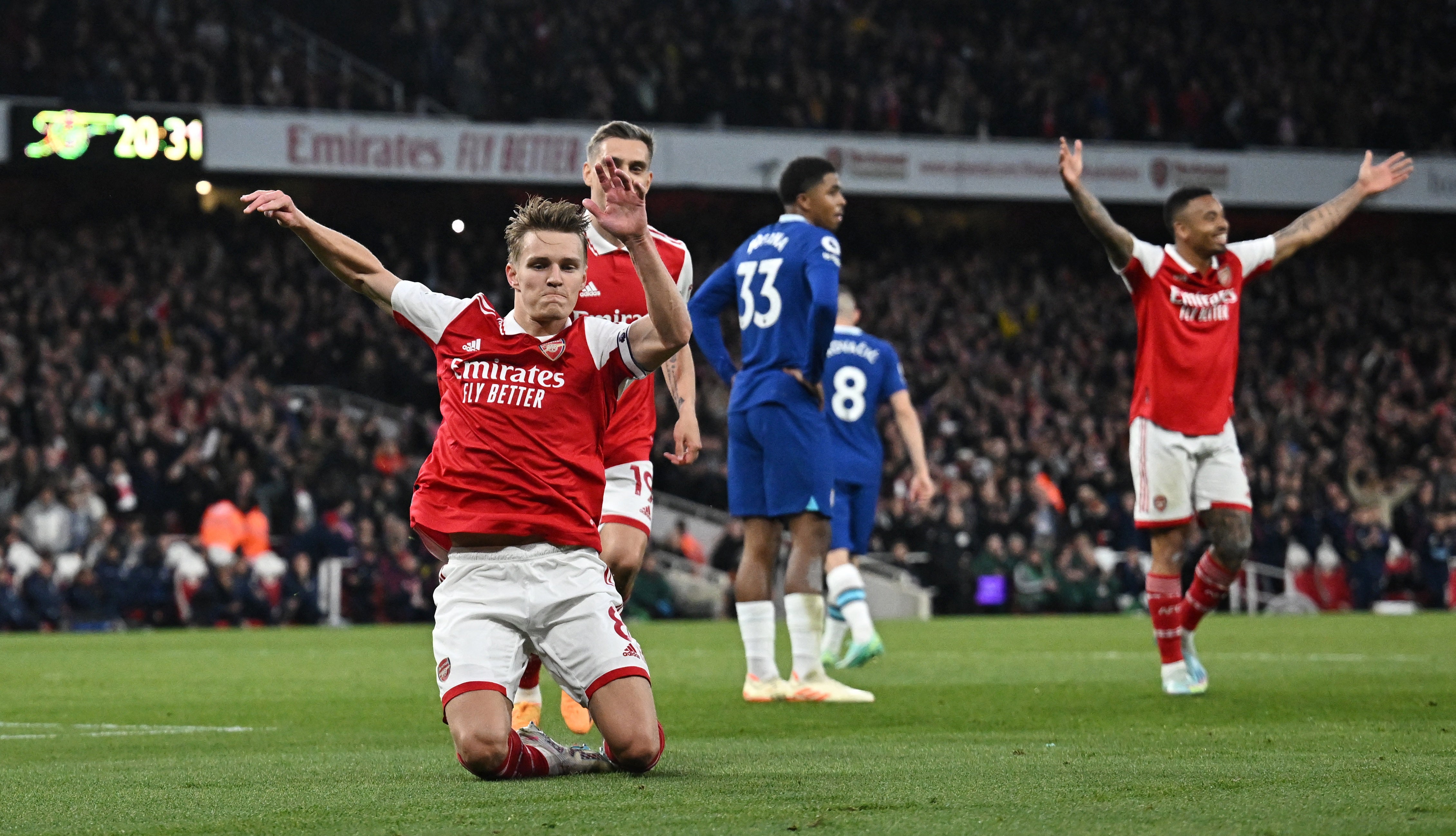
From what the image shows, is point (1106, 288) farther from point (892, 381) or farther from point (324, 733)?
point (324, 733)

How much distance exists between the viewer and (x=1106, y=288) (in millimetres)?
31719

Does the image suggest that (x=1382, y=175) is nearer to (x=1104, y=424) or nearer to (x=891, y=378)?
(x=891, y=378)

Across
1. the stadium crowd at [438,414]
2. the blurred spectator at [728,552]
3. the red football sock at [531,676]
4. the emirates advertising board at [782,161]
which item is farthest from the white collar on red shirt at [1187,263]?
the emirates advertising board at [782,161]

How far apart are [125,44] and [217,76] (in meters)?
1.45

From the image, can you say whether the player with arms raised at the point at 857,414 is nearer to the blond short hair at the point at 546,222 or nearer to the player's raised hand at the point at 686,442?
the player's raised hand at the point at 686,442

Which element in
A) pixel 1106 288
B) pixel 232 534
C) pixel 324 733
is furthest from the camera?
pixel 1106 288

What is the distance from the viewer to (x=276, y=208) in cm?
481

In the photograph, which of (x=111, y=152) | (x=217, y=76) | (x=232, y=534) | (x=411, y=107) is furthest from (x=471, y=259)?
(x=232, y=534)

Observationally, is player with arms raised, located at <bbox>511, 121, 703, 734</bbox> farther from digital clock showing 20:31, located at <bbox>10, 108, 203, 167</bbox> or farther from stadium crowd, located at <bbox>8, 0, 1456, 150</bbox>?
stadium crowd, located at <bbox>8, 0, 1456, 150</bbox>

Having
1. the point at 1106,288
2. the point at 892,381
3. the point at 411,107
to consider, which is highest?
the point at 411,107

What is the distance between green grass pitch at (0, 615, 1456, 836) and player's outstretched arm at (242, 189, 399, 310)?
4.62 ft

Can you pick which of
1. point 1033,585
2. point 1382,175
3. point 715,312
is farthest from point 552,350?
point 1033,585

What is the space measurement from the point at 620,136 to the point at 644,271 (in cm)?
185

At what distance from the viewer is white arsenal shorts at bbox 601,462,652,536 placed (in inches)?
252
